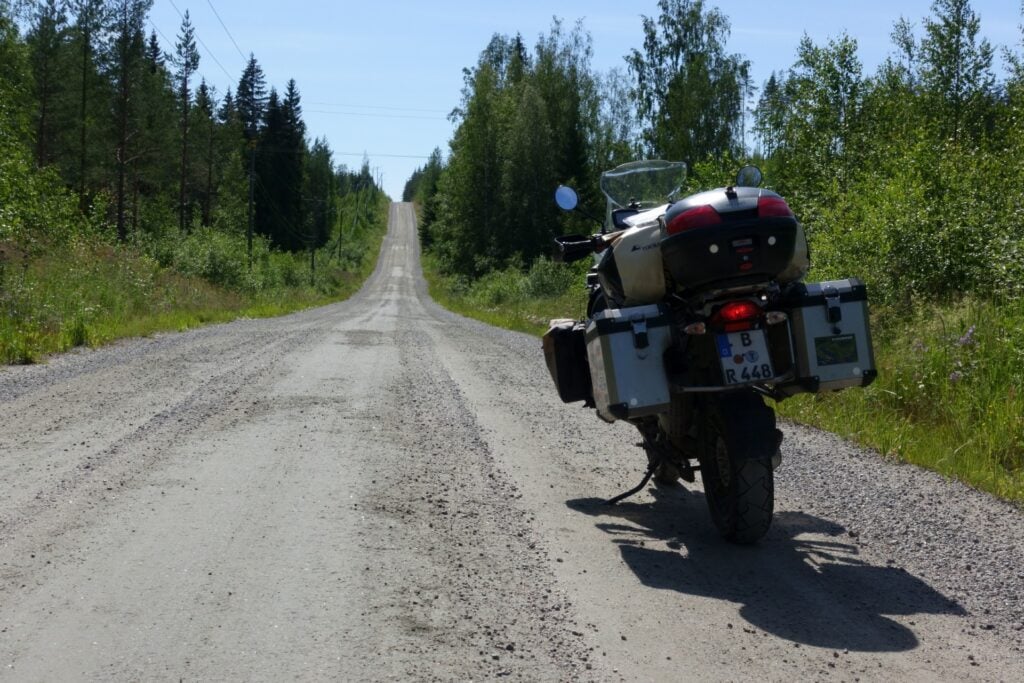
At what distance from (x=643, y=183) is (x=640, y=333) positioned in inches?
80.2

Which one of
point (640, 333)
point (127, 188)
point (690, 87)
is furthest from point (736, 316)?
point (127, 188)

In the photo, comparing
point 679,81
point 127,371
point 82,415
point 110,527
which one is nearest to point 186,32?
point 679,81

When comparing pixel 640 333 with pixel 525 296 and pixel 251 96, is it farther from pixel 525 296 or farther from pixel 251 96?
pixel 251 96

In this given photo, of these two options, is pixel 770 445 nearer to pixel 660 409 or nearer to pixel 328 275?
pixel 660 409

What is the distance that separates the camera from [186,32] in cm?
5106

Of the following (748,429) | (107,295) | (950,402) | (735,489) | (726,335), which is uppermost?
(107,295)

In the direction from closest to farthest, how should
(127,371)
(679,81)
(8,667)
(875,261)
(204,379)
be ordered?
(8,667) < (204,379) < (127,371) < (875,261) < (679,81)

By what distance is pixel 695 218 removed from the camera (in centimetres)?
455

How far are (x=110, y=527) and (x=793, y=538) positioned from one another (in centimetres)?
352

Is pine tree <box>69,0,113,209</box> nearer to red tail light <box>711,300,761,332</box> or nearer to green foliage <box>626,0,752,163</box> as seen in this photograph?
green foliage <box>626,0,752,163</box>

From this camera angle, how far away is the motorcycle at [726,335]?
455 centimetres

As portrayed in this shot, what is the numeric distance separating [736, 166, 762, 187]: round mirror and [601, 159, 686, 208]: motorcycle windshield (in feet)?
3.12

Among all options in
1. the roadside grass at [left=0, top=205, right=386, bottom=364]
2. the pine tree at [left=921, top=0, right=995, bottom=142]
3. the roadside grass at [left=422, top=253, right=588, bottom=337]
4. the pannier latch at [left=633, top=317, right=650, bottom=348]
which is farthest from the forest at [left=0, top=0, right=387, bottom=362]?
the pine tree at [left=921, top=0, right=995, bottom=142]

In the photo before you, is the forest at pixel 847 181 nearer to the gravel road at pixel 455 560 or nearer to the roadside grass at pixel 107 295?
the gravel road at pixel 455 560
